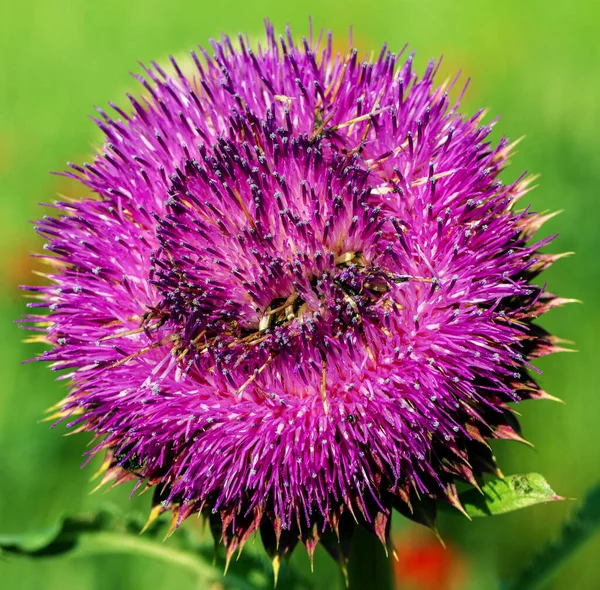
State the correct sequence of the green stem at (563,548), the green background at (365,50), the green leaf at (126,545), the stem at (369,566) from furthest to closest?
the green background at (365,50) < the green leaf at (126,545) < the green stem at (563,548) < the stem at (369,566)

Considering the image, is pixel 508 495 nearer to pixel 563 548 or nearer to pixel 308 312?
pixel 563 548

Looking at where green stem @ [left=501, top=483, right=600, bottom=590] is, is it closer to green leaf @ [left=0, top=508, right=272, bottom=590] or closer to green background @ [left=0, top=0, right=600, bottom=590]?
green background @ [left=0, top=0, right=600, bottom=590]

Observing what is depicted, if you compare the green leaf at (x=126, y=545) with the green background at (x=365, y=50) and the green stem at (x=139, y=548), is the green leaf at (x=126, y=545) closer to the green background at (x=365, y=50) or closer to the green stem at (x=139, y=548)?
the green stem at (x=139, y=548)

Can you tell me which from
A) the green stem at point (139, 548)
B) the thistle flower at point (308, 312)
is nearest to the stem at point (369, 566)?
the thistle flower at point (308, 312)

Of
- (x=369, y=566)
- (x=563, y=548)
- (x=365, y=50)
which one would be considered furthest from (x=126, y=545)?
(x=365, y=50)

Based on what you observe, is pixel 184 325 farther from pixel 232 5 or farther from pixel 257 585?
pixel 232 5

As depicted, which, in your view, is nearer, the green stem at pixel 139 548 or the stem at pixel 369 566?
the stem at pixel 369 566
